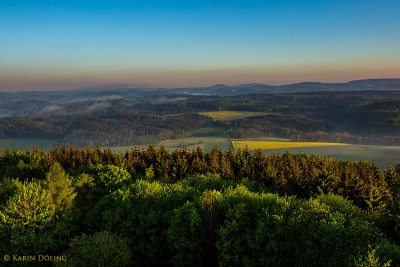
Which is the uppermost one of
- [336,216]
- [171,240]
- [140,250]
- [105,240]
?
[336,216]

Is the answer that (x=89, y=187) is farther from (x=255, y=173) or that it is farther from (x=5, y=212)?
(x=255, y=173)

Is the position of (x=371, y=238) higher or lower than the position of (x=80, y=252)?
higher

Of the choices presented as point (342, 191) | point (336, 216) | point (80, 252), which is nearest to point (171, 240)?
point (80, 252)

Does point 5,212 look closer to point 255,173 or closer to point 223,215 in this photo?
point 223,215

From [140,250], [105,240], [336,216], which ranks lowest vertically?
[140,250]

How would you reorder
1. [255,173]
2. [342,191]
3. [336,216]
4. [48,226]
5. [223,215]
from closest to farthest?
[336,216] → [223,215] → [48,226] → [342,191] → [255,173]

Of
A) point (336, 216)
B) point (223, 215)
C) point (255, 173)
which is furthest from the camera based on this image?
point (255, 173)

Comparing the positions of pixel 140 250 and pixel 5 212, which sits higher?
pixel 5 212

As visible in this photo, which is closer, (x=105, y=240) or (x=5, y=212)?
(x=105, y=240)

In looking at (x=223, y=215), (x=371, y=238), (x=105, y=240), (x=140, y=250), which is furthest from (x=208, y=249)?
(x=371, y=238)
